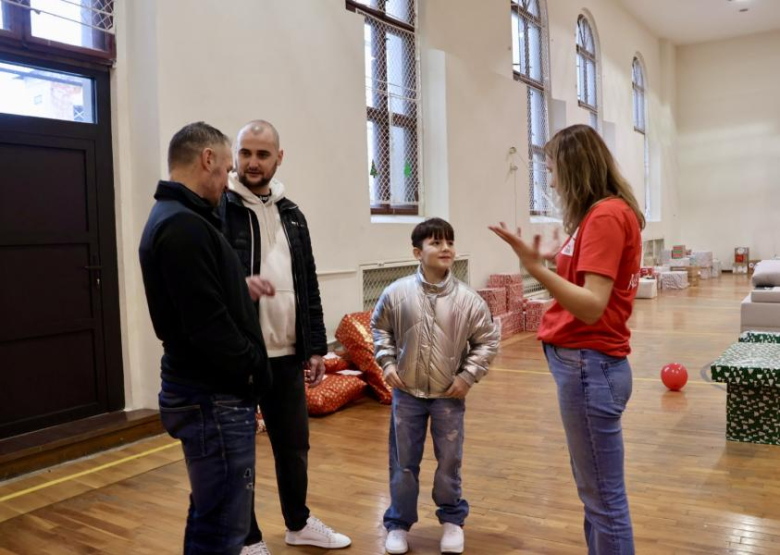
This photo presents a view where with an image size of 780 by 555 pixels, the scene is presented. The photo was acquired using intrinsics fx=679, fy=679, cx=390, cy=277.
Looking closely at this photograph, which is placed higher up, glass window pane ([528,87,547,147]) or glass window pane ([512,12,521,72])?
glass window pane ([512,12,521,72])

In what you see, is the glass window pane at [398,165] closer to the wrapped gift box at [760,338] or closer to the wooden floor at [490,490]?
the wooden floor at [490,490]

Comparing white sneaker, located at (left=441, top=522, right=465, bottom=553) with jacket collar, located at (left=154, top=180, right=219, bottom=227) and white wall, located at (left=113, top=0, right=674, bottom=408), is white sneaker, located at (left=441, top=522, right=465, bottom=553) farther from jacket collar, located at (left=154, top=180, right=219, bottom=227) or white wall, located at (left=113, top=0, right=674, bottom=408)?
white wall, located at (left=113, top=0, right=674, bottom=408)

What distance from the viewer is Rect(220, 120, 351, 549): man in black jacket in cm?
234

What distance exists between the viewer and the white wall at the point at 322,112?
4266mm

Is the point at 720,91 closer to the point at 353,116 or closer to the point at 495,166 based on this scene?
the point at 495,166

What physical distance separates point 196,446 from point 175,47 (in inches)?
131

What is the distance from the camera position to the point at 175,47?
14.1 ft

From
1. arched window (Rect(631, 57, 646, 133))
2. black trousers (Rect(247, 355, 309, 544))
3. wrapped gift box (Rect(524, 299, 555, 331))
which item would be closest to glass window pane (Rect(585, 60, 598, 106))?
arched window (Rect(631, 57, 646, 133))

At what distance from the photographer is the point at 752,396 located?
12.2 ft

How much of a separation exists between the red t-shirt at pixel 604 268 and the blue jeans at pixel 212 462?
2.78 ft

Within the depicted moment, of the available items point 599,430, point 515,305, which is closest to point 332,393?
point 599,430

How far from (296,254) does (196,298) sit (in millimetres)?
893

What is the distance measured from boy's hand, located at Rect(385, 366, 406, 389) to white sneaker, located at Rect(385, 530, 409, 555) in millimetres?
559

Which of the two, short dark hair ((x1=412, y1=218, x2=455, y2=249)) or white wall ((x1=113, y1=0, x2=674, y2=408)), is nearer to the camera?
short dark hair ((x1=412, y1=218, x2=455, y2=249))
